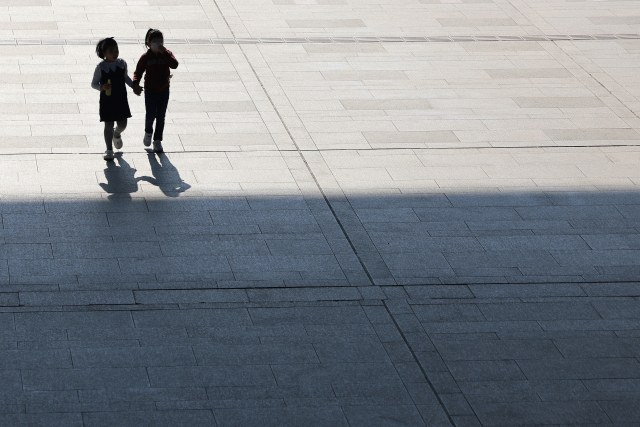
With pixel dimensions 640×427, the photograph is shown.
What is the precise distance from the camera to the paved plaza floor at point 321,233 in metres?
6.32

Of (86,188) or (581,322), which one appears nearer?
(581,322)

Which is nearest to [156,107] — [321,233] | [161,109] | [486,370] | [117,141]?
[161,109]

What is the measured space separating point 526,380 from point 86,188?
195 inches

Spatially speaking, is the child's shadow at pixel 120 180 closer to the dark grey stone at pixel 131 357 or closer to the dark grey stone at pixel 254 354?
the dark grey stone at pixel 131 357

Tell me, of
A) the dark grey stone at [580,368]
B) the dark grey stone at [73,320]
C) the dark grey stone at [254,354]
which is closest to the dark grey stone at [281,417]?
the dark grey stone at [254,354]

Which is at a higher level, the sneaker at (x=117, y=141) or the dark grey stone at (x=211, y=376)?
the dark grey stone at (x=211, y=376)

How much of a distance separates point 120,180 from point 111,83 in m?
1.03

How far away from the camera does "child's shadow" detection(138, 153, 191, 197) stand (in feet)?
30.3

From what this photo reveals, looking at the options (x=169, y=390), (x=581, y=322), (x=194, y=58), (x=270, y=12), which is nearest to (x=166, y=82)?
(x=194, y=58)

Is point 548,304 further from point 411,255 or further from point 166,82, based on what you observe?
point 166,82

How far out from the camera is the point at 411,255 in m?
8.25

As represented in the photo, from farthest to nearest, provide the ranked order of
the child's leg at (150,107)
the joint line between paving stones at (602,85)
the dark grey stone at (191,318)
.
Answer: the joint line between paving stones at (602,85) < the child's leg at (150,107) < the dark grey stone at (191,318)

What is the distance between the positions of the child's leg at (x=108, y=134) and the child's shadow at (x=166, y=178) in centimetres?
46

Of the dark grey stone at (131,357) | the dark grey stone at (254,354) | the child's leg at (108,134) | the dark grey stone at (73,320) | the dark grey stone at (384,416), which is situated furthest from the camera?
the child's leg at (108,134)
